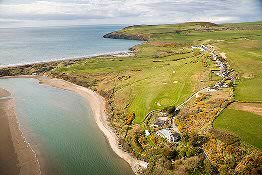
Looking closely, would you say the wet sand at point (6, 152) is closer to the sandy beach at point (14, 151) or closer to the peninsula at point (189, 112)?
the sandy beach at point (14, 151)

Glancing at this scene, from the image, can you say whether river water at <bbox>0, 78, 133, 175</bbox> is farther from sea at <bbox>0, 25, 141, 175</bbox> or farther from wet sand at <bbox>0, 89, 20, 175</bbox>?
wet sand at <bbox>0, 89, 20, 175</bbox>

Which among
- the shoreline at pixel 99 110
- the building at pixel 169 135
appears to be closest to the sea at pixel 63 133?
the shoreline at pixel 99 110

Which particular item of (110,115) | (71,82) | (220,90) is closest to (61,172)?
(110,115)

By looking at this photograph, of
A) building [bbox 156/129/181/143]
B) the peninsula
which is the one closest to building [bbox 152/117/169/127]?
the peninsula

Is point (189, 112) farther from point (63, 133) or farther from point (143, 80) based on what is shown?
point (143, 80)

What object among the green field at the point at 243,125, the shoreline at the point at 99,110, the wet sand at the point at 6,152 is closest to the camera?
the green field at the point at 243,125
